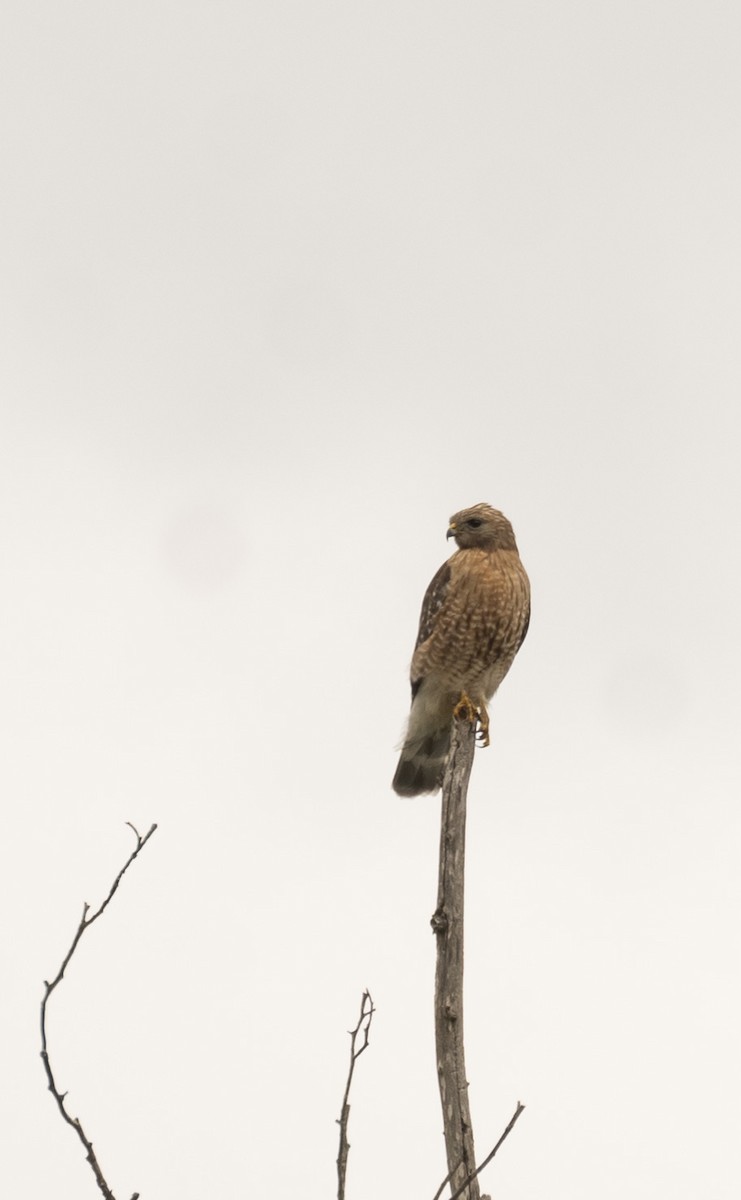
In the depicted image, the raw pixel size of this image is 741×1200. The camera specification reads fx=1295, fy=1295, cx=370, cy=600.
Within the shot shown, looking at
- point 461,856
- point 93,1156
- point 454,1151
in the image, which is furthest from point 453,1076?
point 93,1156

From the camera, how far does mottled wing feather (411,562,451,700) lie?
31.1ft

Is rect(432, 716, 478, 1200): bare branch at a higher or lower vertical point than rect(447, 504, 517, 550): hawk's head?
lower

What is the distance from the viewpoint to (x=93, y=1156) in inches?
111

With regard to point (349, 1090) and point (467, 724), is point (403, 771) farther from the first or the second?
point (349, 1090)

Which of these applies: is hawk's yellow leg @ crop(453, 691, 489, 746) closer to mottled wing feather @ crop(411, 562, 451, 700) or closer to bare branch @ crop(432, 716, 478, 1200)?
mottled wing feather @ crop(411, 562, 451, 700)

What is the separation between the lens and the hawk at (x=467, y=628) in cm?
927

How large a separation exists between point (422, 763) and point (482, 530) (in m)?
1.88

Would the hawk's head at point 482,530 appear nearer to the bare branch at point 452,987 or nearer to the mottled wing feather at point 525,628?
the mottled wing feather at point 525,628

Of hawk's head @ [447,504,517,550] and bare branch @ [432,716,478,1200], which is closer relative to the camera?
bare branch @ [432,716,478,1200]

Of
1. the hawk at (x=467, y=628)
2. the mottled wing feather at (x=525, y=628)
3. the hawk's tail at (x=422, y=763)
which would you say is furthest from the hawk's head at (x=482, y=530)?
the hawk's tail at (x=422, y=763)

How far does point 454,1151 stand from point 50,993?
2.06m

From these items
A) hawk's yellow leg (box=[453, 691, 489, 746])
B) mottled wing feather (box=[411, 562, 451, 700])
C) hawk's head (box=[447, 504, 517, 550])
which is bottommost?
hawk's yellow leg (box=[453, 691, 489, 746])

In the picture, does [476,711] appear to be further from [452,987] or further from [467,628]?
[452,987]

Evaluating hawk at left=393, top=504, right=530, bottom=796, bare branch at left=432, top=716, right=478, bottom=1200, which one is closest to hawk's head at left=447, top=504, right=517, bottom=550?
hawk at left=393, top=504, right=530, bottom=796
